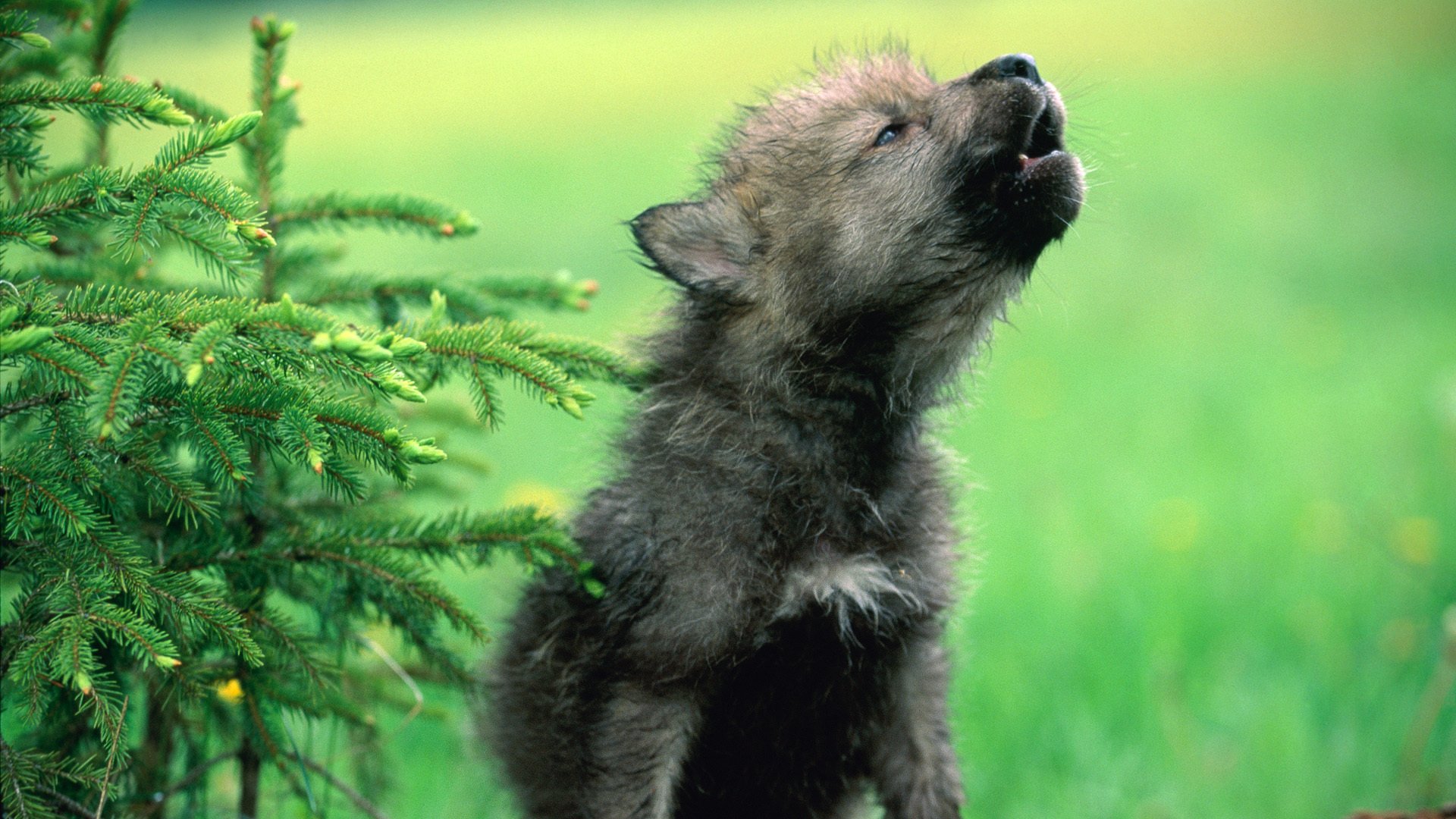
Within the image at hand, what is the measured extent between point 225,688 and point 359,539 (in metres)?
0.55

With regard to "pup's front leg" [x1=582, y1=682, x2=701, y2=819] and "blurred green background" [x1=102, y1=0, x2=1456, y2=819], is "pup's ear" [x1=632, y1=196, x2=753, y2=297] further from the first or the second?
"pup's front leg" [x1=582, y1=682, x2=701, y2=819]

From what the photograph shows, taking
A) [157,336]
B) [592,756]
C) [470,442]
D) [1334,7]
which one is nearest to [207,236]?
[157,336]

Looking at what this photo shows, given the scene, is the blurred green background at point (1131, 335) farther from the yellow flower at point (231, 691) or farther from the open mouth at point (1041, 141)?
the yellow flower at point (231, 691)

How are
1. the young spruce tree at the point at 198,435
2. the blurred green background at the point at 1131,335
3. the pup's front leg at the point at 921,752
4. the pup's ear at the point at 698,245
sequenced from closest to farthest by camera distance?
the young spruce tree at the point at 198,435
the pup's ear at the point at 698,245
the pup's front leg at the point at 921,752
the blurred green background at the point at 1131,335

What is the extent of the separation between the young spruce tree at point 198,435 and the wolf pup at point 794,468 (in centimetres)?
23

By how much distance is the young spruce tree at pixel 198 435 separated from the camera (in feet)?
6.63

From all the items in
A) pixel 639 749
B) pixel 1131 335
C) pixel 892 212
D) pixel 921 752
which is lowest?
pixel 1131 335

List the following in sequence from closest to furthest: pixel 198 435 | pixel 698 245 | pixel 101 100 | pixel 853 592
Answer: pixel 198 435, pixel 101 100, pixel 853 592, pixel 698 245

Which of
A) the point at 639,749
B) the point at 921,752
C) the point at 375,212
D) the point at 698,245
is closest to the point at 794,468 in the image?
the point at 698,245

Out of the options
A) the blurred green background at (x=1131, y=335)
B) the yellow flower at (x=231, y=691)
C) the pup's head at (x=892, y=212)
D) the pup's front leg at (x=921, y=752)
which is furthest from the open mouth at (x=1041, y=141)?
the yellow flower at (x=231, y=691)

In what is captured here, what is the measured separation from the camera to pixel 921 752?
10.1 feet

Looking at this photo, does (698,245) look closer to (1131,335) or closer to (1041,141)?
(1041,141)

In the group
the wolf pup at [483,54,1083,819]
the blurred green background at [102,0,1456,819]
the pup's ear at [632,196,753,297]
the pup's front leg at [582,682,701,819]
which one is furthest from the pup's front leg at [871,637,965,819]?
the pup's ear at [632,196,753,297]

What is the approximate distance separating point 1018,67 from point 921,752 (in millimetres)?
1646
